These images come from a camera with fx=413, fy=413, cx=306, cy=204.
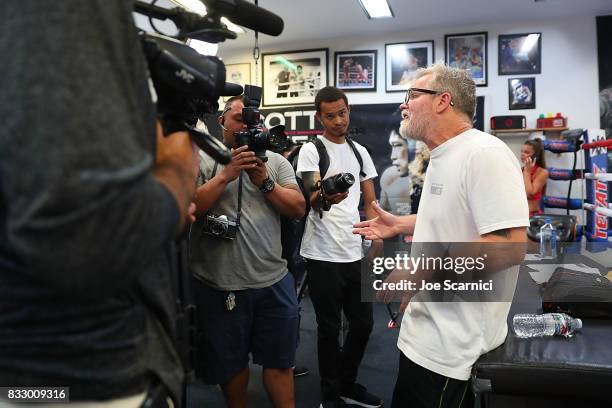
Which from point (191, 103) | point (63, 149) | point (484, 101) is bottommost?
point (63, 149)

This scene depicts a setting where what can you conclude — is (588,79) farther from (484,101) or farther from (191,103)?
(191,103)

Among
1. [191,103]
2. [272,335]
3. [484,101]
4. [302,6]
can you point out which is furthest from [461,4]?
[191,103]

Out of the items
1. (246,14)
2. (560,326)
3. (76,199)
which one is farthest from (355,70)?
(76,199)

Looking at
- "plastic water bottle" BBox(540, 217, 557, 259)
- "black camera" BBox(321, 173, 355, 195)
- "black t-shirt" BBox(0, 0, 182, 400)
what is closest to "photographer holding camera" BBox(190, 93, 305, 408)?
"black camera" BBox(321, 173, 355, 195)

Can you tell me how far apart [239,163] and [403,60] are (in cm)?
487

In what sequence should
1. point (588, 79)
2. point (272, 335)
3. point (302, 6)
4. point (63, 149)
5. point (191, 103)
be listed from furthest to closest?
point (588, 79) → point (302, 6) → point (272, 335) → point (191, 103) → point (63, 149)

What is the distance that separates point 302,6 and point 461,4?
1.89 metres

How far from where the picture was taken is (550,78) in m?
5.47

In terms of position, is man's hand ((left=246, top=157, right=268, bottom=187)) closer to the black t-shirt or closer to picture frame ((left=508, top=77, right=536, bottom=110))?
the black t-shirt

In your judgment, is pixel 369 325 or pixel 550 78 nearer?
pixel 369 325

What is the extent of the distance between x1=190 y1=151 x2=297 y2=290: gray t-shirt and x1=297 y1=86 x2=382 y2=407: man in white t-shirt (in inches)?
20.1

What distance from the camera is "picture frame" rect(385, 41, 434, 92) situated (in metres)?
5.80

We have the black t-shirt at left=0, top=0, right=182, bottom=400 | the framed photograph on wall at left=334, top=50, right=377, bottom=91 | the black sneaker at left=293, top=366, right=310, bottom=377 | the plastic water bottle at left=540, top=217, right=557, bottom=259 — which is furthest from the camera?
the framed photograph on wall at left=334, top=50, right=377, bottom=91

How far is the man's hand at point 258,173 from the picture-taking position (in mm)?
1796
